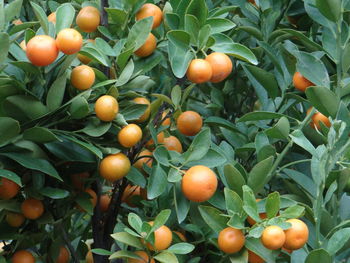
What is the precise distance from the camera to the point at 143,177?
3.65 feet

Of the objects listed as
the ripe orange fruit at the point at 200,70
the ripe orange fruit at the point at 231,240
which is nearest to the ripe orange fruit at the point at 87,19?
the ripe orange fruit at the point at 200,70

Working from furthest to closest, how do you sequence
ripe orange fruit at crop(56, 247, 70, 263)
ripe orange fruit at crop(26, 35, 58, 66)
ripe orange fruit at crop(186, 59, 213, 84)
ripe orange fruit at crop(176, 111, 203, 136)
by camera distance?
ripe orange fruit at crop(56, 247, 70, 263)
ripe orange fruit at crop(176, 111, 203, 136)
ripe orange fruit at crop(186, 59, 213, 84)
ripe orange fruit at crop(26, 35, 58, 66)

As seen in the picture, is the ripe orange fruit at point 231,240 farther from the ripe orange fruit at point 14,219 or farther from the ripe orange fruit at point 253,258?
the ripe orange fruit at point 14,219

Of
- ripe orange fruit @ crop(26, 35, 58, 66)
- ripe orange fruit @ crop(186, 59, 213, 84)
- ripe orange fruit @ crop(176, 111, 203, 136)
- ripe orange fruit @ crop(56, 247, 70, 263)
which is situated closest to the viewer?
ripe orange fruit @ crop(26, 35, 58, 66)

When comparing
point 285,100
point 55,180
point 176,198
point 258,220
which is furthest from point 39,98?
point 285,100

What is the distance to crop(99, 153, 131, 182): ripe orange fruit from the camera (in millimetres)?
1003

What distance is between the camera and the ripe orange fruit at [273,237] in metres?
0.93

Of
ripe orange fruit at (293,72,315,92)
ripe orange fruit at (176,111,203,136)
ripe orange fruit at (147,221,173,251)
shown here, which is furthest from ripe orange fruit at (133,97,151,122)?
ripe orange fruit at (293,72,315,92)

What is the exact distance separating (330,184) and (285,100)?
0.22m

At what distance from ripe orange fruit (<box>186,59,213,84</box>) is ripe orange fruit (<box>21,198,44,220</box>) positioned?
12.5 inches

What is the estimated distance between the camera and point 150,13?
1103mm

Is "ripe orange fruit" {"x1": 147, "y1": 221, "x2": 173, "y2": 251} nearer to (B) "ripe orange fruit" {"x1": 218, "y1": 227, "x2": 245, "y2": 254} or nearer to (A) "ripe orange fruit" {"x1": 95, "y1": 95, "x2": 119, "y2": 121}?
(B) "ripe orange fruit" {"x1": 218, "y1": 227, "x2": 245, "y2": 254}

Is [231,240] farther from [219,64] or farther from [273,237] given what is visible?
[219,64]

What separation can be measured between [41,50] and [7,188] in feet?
0.77
